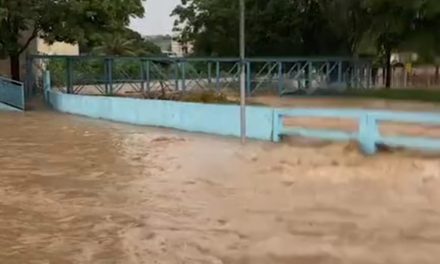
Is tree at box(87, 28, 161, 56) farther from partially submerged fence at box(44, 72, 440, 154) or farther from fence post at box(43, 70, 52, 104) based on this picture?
partially submerged fence at box(44, 72, 440, 154)

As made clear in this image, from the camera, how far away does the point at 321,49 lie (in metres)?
42.9

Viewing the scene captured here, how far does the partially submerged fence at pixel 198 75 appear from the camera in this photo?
34.1 m

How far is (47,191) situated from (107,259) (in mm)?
3990

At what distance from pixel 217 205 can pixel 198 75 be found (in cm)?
3113

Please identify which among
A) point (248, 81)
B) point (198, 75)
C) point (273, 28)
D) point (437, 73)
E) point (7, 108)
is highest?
point (273, 28)

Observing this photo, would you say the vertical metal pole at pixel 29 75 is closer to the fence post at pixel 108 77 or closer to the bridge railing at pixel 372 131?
the fence post at pixel 108 77

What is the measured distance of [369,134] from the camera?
13.5 m

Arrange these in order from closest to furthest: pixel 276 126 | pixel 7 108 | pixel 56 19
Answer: pixel 276 126, pixel 7 108, pixel 56 19

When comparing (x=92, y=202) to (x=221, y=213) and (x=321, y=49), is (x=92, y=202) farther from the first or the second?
(x=321, y=49)

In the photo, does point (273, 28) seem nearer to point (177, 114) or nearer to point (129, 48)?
point (129, 48)

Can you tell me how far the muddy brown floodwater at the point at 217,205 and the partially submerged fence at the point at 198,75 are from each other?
18.6 m

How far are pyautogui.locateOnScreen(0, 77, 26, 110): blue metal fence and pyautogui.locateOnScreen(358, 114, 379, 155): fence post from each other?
1690cm

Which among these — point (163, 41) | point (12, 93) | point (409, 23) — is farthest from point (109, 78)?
point (163, 41)

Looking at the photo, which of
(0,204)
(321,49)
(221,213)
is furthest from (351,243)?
(321,49)
